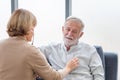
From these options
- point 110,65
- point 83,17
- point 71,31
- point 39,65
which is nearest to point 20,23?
point 39,65

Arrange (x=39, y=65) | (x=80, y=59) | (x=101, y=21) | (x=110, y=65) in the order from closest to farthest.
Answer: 1. (x=39, y=65)
2. (x=80, y=59)
3. (x=110, y=65)
4. (x=101, y=21)

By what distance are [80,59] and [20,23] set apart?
0.87 meters

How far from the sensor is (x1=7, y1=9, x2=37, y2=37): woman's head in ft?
5.28

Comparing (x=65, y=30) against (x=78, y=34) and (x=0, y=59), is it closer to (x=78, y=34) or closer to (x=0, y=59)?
(x=78, y=34)

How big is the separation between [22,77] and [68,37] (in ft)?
2.70

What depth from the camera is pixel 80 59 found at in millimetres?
2285

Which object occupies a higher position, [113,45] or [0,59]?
[0,59]

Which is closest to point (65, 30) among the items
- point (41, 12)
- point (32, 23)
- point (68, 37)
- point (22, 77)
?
point (68, 37)

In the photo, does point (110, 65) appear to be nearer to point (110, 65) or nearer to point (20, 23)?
point (110, 65)

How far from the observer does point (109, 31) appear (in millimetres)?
3475

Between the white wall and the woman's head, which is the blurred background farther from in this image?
the woman's head

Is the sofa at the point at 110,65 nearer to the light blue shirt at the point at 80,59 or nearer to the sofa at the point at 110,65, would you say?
the sofa at the point at 110,65

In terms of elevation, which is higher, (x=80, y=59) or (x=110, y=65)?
(x=80, y=59)

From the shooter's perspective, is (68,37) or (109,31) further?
(109,31)
